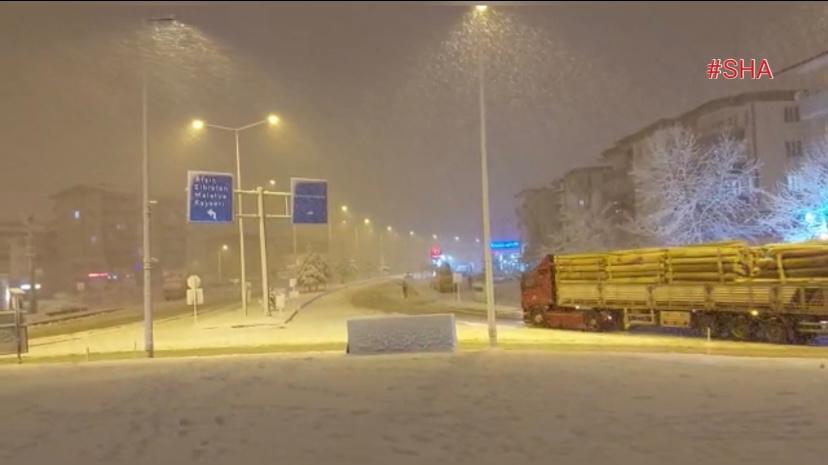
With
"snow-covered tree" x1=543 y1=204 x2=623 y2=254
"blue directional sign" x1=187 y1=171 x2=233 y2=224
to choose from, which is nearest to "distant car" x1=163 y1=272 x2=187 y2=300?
"snow-covered tree" x1=543 y1=204 x2=623 y2=254

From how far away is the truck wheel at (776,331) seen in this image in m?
18.5

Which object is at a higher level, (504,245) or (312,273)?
(504,245)

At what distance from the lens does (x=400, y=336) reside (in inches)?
616

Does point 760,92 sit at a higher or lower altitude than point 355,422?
higher

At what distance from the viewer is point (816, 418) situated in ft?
25.7

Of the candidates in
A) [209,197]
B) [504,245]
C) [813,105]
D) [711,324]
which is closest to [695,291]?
[711,324]

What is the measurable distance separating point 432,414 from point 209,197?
24.9 meters

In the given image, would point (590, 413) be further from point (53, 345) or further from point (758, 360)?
point (53, 345)

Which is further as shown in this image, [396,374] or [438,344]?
[438,344]

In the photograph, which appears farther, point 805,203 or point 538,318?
point 805,203

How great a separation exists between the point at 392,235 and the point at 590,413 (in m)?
117

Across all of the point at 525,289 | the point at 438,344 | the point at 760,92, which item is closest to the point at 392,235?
the point at 760,92

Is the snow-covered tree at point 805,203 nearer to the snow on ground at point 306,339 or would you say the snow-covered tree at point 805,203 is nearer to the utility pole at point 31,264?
the snow on ground at point 306,339

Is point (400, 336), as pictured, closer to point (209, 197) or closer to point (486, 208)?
point (486, 208)
